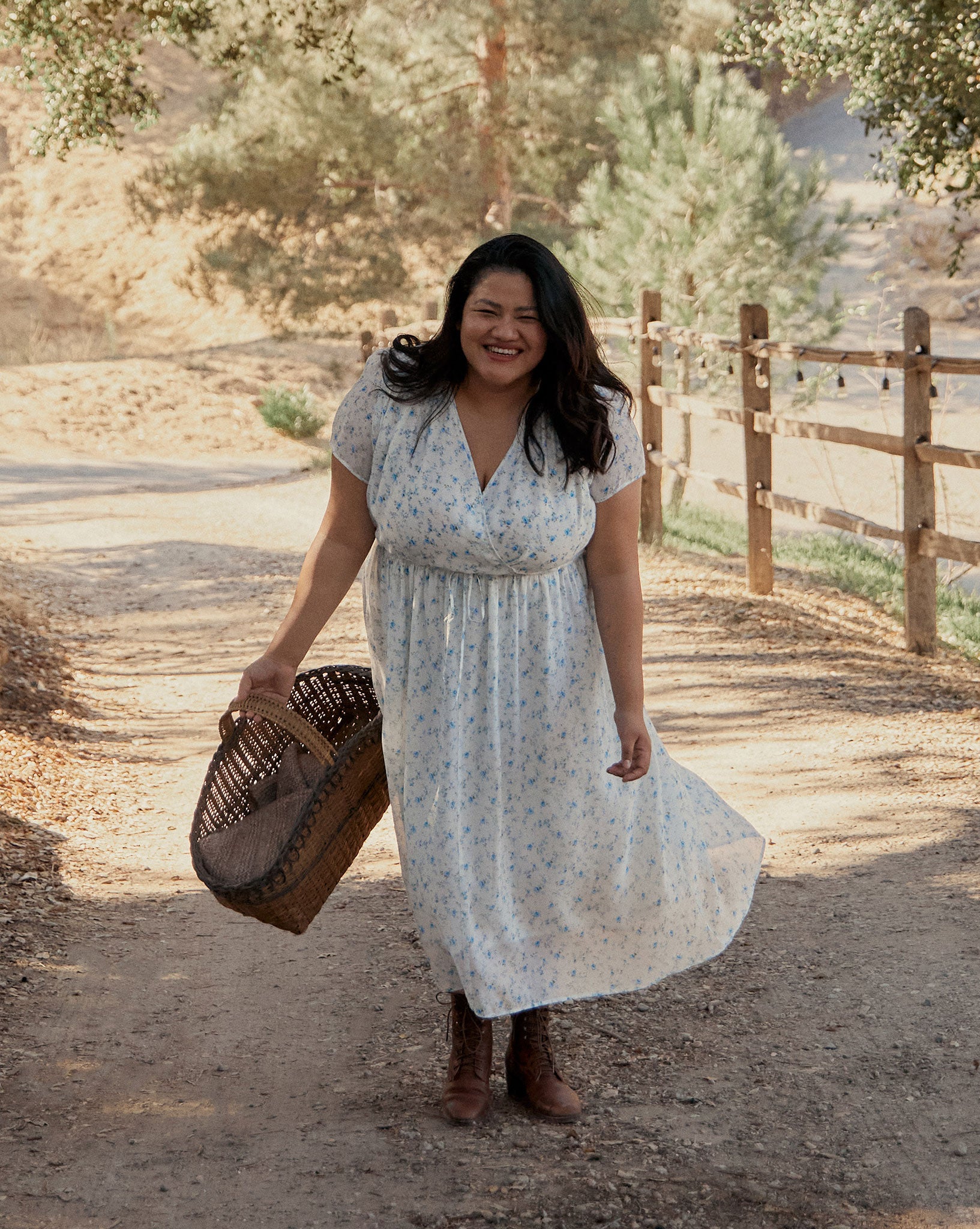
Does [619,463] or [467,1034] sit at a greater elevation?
[619,463]

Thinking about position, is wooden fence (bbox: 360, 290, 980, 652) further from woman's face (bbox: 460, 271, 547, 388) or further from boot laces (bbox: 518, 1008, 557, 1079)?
boot laces (bbox: 518, 1008, 557, 1079)

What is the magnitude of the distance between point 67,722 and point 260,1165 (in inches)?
129

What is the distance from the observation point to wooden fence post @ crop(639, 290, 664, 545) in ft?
29.8

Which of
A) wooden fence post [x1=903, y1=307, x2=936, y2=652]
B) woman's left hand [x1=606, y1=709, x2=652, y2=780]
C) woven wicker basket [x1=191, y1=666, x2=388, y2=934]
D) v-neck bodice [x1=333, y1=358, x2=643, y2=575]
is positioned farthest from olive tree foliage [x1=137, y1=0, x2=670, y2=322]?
woman's left hand [x1=606, y1=709, x2=652, y2=780]

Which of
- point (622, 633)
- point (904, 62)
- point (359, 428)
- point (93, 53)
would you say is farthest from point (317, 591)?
point (904, 62)

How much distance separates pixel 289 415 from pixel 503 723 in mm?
13794

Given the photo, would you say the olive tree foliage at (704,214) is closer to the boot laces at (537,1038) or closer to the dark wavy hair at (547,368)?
the dark wavy hair at (547,368)

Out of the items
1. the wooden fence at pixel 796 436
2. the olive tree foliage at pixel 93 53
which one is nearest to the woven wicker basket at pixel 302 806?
the wooden fence at pixel 796 436

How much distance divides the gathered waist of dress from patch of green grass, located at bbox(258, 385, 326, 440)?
1366 cm

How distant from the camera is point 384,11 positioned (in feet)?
57.4

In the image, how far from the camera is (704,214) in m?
14.1

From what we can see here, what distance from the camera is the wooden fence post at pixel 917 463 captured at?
6203mm

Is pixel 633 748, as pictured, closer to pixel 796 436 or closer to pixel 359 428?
pixel 359 428

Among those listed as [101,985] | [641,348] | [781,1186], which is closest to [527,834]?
[781,1186]
